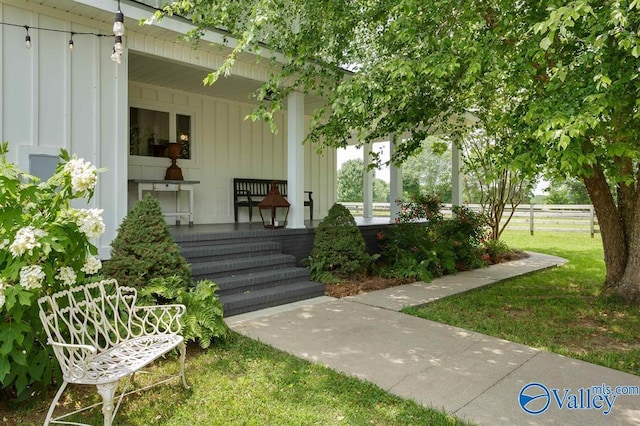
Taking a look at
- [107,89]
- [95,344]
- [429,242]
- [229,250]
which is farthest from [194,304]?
[429,242]

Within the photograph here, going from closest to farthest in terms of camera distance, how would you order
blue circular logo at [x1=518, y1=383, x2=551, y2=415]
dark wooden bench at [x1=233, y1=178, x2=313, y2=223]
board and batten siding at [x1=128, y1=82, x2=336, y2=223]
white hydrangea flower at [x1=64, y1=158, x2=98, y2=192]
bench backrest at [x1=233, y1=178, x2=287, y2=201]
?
white hydrangea flower at [x1=64, y1=158, x2=98, y2=192] → blue circular logo at [x1=518, y1=383, x2=551, y2=415] → board and batten siding at [x1=128, y1=82, x2=336, y2=223] → dark wooden bench at [x1=233, y1=178, x2=313, y2=223] → bench backrest at [x1=233, y1=178, x2=287, y2=201]

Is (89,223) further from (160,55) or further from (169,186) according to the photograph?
(169,186)

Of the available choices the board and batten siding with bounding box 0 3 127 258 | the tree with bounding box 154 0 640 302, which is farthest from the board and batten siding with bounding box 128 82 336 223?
the board and batten siding with bounding box 0 3 127 258

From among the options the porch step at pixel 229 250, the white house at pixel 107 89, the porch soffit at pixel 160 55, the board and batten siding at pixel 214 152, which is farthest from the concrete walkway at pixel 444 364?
the board and batten siding at pixel 214 152

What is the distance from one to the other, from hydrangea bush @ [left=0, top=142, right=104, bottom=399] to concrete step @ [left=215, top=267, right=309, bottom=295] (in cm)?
227

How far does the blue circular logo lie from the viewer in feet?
8.84

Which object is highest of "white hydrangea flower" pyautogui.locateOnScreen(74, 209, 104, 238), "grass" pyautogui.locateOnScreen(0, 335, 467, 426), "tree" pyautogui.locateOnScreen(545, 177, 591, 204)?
"tree" pyautogui.locateOnScreen(545, 177, 591, 204)

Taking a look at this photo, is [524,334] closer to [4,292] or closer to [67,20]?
[4,292]

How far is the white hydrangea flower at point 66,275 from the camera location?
8.60ft

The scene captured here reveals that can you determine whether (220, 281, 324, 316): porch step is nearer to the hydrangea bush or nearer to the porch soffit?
the hydrangea bush

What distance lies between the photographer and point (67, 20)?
444 cm

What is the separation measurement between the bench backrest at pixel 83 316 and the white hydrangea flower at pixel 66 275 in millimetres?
123

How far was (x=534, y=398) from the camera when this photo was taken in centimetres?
283

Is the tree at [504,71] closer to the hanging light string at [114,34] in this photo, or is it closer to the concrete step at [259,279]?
the hanging light string at [114,34]
